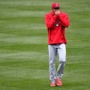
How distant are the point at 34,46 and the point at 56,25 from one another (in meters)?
7.72

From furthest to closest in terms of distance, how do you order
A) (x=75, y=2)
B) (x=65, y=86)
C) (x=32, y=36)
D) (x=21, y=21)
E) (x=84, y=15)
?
1. (x=75, y=2)
2. (x=84, y=15)
3. (x=21, y=21)
4. (x=32, y=36)
5. (x=65, y=86)

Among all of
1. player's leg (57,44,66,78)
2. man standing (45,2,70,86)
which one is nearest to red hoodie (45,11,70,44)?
man standing (45,2,70,86)

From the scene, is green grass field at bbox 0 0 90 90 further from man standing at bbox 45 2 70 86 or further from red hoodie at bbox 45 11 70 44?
red hoodie at bbox 45 11 70 44

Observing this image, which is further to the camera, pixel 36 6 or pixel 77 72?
pixel 36 6

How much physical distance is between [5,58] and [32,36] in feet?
17.5

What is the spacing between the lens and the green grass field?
611 inches

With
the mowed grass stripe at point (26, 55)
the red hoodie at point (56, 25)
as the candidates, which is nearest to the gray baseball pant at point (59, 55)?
the red hoodie at point (56, 25)

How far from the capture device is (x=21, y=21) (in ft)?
95.6

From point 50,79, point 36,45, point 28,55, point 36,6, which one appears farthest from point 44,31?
point 50,79

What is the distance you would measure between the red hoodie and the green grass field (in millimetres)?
1250

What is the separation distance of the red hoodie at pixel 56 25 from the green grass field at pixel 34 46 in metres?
1.25

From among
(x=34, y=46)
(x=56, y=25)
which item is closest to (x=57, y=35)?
(x=56, y=25)

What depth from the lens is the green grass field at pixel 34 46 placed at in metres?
15.5

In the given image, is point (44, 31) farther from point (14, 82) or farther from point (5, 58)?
point (14, 82)
